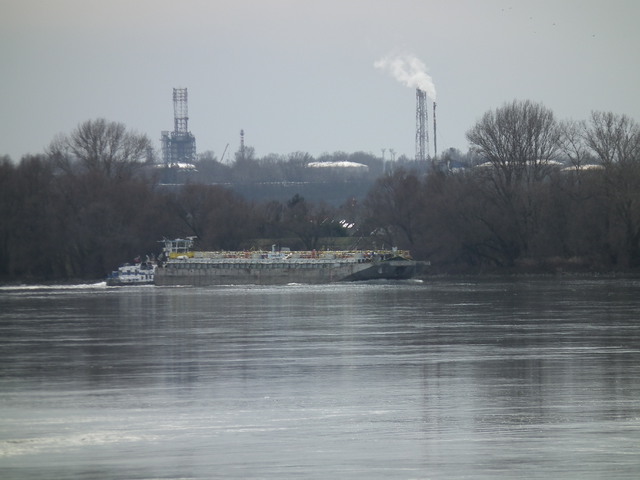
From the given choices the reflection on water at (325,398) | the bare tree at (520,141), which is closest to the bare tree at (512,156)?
the bare tree at (520,141)

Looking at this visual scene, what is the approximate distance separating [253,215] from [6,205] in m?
25.3

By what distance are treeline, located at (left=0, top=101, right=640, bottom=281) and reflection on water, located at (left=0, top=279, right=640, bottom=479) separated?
53554mm

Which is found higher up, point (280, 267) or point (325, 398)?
point (280, 267)

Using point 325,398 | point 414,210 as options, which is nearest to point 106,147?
point 414,210

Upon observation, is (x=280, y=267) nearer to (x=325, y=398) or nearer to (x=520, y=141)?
(x=520, y=141)

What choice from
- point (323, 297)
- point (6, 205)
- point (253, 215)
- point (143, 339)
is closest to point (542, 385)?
point (143, 339)

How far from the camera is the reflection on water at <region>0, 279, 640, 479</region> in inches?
629

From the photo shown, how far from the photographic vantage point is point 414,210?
368 feet

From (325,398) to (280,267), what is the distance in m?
75.2

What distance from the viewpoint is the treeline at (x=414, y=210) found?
3787 inches

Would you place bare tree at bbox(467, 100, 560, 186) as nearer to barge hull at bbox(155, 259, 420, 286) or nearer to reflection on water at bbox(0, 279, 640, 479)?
barge hull at bbox(155, 259, 420, 286)

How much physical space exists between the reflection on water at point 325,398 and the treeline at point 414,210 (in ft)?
176

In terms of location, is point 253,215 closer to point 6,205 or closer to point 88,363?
point 6,205

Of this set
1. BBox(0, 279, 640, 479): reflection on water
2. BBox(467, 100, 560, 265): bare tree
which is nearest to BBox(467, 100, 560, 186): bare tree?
BBox(467, 100, 560, 265): bare tree
